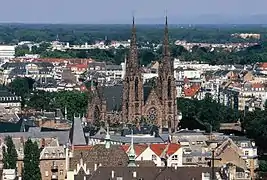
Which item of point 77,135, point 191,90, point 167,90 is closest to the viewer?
point 77,135

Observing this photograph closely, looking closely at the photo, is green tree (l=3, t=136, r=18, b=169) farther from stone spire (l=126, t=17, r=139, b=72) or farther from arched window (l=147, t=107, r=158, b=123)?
arched window (l=147, t=107, r=158, b=123)

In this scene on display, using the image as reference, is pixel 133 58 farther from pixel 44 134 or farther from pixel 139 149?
pixel 139 149

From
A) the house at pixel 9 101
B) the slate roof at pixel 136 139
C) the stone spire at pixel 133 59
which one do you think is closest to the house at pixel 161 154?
the slate roof at pixel 136 139

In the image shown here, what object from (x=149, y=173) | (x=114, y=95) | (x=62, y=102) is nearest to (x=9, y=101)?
(x=62, y=102)

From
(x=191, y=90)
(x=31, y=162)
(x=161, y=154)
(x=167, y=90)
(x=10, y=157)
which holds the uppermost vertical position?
(x=31, y=162)

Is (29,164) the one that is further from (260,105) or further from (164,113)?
(260,105)

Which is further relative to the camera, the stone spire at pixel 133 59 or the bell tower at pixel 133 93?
the stone spire at pixel 133 59

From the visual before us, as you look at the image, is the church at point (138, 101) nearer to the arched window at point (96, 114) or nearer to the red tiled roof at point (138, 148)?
the arched window at point (96, 114)
